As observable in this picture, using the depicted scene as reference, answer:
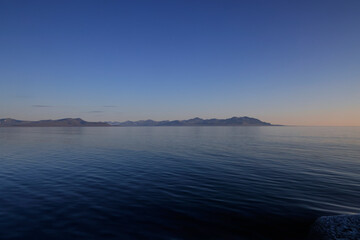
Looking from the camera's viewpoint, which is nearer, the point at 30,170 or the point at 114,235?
the point at 114,235

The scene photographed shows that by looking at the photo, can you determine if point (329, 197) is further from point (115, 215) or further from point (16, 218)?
point (16, 218)

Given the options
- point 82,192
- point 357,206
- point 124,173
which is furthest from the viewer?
point 124,173

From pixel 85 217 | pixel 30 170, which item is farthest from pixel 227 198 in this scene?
pixel 30 170

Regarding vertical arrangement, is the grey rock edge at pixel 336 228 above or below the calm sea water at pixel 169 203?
above

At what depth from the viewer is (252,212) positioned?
44.4ft

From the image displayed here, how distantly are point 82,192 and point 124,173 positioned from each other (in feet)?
26.3

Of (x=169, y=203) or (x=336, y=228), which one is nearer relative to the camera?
(x=336, y=228)

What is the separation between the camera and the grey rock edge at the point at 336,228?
9896mm

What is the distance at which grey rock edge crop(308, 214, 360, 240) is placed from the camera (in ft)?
32.5

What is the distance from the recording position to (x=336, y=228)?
10523mm

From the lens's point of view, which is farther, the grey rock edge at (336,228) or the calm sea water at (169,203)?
the calm sea water at (169,203)

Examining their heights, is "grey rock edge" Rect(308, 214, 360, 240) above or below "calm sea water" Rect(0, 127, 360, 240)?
above

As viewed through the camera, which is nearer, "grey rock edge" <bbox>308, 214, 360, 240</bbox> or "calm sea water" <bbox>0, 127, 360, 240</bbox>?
"grey rock edge" <bbox>308, 214, 360, 240</bbox>

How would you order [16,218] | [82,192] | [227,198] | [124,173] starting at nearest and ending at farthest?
[16,218]
[227,198]
[82,192]
[124,173]
